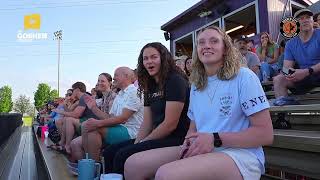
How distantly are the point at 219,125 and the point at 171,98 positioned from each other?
2.33 feet

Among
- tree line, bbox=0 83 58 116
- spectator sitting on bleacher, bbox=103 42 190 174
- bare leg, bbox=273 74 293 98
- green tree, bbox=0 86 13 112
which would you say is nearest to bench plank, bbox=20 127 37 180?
spectator sitting on bleacher, bbox=103 42 190 174

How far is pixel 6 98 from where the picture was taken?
70.2 m

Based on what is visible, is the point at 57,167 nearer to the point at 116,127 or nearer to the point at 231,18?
the point at 116,127

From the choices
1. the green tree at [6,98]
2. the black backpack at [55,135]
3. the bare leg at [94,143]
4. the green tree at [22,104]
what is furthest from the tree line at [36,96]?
the bare leg at [94,143]

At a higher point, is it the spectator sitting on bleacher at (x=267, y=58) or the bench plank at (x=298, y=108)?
the spectator sitting on bleacher at (x=267, y=58)

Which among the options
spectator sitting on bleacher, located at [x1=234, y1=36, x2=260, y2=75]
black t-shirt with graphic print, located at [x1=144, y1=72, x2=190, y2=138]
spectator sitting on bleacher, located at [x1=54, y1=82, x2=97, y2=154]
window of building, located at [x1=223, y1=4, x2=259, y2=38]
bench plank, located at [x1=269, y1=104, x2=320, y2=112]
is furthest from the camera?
window of building, located at [x1=223, y1=4, x2=259, y2=38]

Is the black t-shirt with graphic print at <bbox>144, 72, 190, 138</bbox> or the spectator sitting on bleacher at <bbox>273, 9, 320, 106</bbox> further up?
the spectator sitting on bleacher at <bbox>273, 9, 320, 106</bbox>

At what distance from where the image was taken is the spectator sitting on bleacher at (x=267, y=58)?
5.24m

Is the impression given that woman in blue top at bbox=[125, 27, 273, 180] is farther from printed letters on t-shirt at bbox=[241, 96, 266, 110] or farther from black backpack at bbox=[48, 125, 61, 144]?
black backpack at bbox=[48, 125, 61, 144]

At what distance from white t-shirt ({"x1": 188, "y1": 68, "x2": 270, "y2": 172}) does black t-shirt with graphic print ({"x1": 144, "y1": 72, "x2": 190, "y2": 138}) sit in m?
0.58

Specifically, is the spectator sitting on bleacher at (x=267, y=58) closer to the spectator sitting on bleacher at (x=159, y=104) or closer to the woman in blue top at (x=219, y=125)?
the spectator sitting on bleacher at (x=159, y=104)

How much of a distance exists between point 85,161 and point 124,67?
1.34m

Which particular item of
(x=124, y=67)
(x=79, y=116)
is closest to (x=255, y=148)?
(x=124, y=67)

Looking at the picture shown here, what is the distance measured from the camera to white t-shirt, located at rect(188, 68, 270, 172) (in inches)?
68.1
